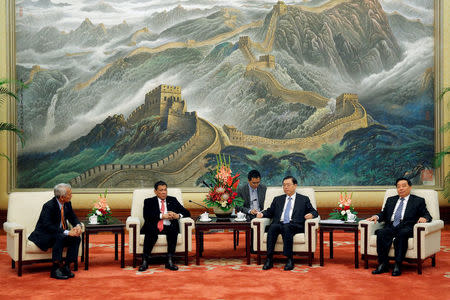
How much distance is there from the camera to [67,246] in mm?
6492

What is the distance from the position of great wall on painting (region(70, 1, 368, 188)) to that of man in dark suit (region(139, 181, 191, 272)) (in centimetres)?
344

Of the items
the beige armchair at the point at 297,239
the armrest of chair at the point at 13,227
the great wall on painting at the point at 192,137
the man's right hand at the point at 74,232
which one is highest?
the great wall on painting at the point at 192,137

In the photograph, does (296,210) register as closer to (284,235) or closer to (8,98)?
(284,235)

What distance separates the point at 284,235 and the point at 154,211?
67.9 inches

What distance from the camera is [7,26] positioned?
1069 centimetres

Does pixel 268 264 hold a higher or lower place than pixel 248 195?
lower

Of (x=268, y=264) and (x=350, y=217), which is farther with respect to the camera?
(x=350, y=217)

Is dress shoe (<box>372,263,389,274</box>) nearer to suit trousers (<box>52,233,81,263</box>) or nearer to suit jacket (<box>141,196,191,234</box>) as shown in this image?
suit jacket (<box>141,196,191,234</box>)

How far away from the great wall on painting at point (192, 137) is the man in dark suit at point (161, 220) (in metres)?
3.44

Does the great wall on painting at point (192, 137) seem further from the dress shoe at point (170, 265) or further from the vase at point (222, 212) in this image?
the dress shoe at point (170, 265)

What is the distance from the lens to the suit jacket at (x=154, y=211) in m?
7.09

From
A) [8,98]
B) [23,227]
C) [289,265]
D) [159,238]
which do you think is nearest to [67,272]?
[23,227]

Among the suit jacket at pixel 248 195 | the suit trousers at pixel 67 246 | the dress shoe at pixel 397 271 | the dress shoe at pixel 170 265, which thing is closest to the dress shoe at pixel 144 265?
the dress shoe at pixel 170 265

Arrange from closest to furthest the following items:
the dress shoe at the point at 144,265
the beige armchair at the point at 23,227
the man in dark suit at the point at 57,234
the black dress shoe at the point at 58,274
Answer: the black dress shoe at the point at 58,274, the man in dark suit at the point at 57,234, the beige armchair at the point at 23,227, the dress shoe at the point at 144,265
